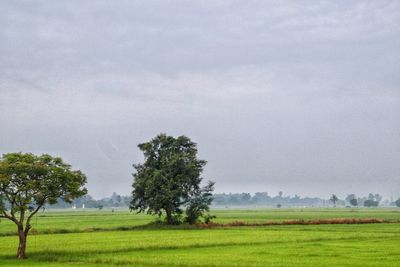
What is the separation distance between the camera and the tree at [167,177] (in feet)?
289

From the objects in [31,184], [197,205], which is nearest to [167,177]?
[197,205]

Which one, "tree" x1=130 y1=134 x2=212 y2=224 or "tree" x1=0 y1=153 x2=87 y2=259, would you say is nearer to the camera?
"tree" x1=0 y1=153 x2=87 y2=259

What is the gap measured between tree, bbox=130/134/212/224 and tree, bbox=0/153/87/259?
135ft

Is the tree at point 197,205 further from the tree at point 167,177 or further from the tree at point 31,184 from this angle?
the tree at point 31,184

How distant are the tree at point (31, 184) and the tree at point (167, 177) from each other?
40998 millimetres

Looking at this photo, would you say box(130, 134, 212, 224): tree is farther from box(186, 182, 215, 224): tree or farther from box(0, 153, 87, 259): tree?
box(0, 153, 87, 259): tree

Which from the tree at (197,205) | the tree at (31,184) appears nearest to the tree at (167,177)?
the tree at (197,205)

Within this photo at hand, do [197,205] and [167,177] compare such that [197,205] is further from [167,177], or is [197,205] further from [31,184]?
[31,184]

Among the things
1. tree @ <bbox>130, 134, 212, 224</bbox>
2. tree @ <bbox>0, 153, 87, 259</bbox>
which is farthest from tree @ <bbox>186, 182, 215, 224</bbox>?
tree @ <bbox>0, 153, 87, 259</bbox>

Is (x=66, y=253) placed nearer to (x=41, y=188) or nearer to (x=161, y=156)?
(x=41, y=188)

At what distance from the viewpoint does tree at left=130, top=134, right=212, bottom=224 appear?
87938 mm

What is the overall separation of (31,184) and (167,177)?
4595 centimetres

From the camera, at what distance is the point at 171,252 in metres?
44.3

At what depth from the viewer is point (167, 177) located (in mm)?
88875
